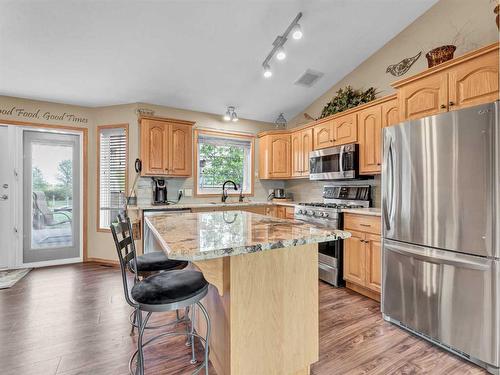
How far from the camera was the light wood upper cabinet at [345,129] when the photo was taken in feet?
11.0

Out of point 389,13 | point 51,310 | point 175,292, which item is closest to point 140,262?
point 175,292

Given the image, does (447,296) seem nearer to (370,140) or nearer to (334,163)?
(370,140)

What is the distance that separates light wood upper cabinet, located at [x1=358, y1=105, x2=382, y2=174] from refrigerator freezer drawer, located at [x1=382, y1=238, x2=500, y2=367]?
116 centimetres

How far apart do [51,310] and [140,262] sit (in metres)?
1.41

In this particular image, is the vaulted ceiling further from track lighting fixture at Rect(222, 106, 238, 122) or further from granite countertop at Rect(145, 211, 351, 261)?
granite countertop at Rect(145, 211, 351, 261)

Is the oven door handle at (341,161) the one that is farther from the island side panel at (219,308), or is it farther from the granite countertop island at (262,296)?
the island side panel at (219,308)

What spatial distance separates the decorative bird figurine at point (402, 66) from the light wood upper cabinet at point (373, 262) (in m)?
2.07

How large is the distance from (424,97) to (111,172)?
13.9 ft

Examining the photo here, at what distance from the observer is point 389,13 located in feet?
9.46

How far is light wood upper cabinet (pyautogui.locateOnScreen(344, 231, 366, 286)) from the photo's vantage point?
9.23 feet

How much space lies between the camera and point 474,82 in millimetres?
1896

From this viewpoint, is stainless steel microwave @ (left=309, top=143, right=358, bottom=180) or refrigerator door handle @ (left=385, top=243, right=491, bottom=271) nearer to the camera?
refrigerator door handle @ (left=385, top=243, right=491, bottom=271)

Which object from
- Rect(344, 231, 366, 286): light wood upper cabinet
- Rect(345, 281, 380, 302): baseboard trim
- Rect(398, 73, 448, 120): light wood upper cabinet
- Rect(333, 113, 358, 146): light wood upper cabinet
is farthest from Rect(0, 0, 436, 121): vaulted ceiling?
Rect(345, 281, 380, 302): baseboard trim

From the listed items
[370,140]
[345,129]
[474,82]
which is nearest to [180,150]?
[345,129]
